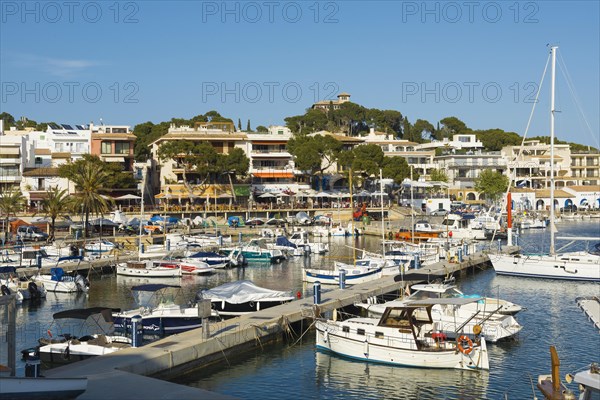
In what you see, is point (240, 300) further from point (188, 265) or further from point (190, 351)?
point (188, 265)

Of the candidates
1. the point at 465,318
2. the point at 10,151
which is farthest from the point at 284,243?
the point at 10,151

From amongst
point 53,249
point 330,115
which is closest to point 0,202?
point 53,249

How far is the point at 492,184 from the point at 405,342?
300ft

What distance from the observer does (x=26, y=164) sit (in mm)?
90188

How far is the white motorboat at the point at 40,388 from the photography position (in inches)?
611

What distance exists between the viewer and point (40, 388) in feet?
52.4

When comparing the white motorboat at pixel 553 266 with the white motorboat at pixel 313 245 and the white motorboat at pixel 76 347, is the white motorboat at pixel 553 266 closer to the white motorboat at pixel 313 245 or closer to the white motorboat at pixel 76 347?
the white motorboat at pixel 313 245

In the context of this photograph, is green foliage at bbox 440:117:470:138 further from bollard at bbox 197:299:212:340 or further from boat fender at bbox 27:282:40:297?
bollard at bbox 197:299:212:340

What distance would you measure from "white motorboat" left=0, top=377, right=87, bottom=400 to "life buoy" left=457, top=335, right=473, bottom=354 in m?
14.6

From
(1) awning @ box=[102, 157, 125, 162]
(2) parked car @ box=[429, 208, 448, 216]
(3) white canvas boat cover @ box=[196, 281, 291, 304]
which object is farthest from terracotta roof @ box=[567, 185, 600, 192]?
(3) white canvas boat cover @ box=[196, 281, 291, 304]

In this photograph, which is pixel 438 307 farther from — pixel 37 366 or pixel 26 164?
pixel 26 164

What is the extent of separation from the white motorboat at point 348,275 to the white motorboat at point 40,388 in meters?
27.8

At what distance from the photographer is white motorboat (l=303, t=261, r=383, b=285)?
146 feet

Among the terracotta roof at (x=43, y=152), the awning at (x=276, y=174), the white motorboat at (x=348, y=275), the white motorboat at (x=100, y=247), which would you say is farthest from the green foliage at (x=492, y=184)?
the white motorboat at (x=348, y=275)
